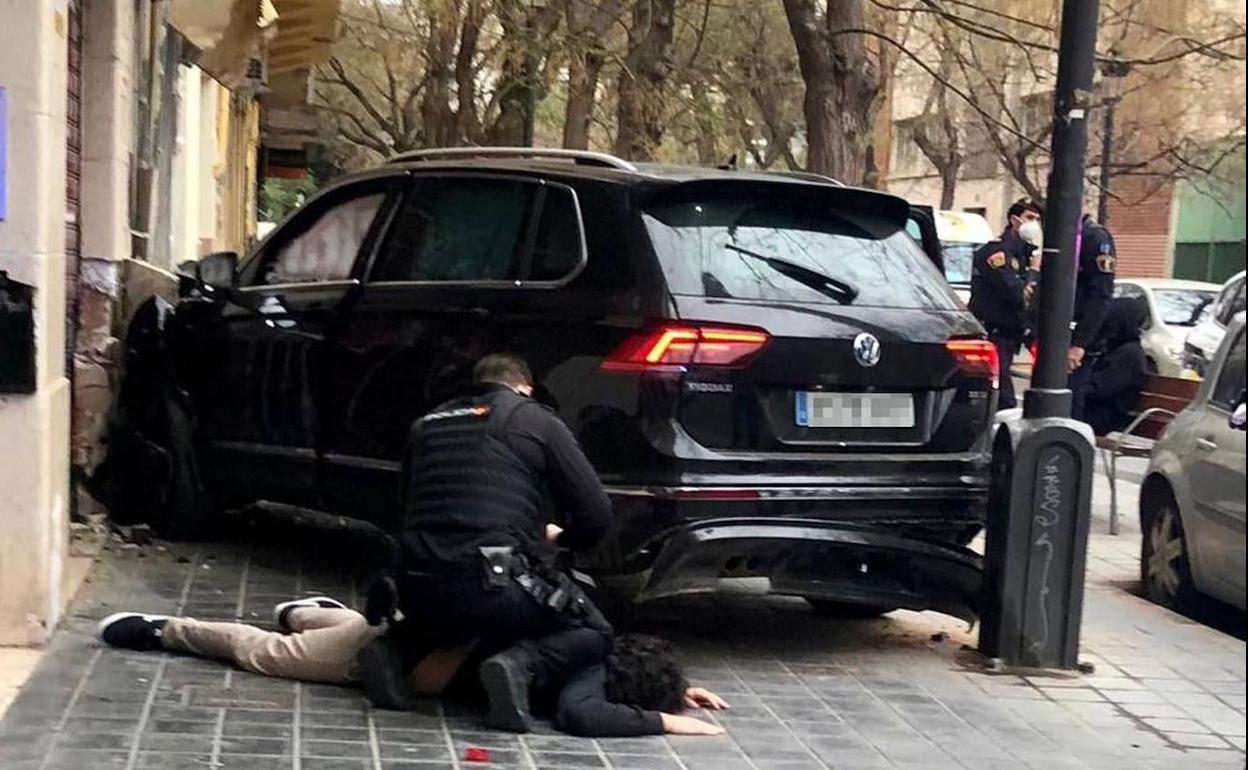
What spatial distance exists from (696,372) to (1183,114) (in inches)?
856

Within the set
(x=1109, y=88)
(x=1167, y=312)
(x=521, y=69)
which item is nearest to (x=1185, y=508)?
(x=521, y=69)

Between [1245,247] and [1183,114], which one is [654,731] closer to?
[1245,247]

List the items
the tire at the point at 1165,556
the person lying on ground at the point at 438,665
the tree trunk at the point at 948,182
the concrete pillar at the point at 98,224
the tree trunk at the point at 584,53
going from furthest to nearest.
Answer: the tree trunk at the point at 948,182 < the tree trunk at the point at 584,53 < the tire at the point at 1165,556 < the concrete pillar at the point at 98,224 < the person lying on ground at the point at 438,665

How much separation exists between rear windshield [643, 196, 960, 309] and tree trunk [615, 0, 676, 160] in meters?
11.8

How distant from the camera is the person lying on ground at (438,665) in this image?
5.88m

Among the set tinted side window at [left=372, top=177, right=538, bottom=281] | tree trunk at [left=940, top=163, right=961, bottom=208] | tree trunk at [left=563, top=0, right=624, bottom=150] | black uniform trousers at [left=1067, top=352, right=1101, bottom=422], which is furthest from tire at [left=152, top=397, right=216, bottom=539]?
tree trunk at [left=940, top=163, right=961, bottom=208]

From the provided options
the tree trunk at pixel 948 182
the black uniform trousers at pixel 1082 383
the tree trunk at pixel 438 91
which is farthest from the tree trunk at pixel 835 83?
the tree trunk at pixel 948 182

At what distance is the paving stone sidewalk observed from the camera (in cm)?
558

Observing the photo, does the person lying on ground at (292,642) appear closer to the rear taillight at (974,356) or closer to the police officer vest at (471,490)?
the police officer vest at (471,490)

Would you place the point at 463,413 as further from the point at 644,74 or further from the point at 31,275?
the point at 644,74

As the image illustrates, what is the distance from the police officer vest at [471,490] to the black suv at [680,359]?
2.39 feet

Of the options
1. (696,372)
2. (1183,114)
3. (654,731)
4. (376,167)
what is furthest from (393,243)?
(1183,114)

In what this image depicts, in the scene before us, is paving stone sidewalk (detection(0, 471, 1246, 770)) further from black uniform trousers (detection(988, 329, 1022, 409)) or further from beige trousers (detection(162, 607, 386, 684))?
black uniform trousers (detection(988, 329, 1022, 409))

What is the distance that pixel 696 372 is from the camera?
258 inches
